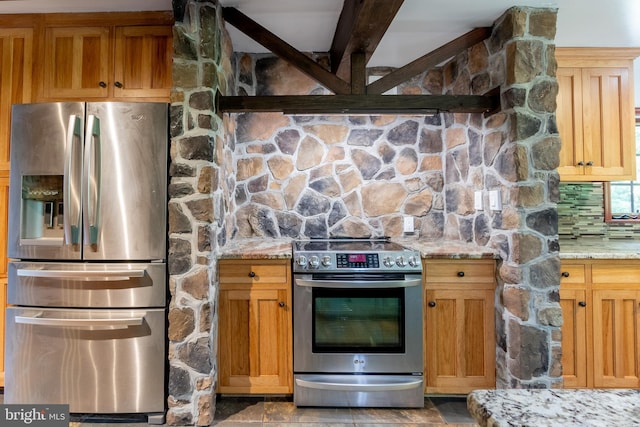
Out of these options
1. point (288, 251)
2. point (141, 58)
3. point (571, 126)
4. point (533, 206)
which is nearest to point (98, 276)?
point (288, 251)

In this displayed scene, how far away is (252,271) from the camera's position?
2232mm

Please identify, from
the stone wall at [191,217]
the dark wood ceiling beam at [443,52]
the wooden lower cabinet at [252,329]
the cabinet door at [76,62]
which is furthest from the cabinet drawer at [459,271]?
the cabinet door at [76,62]

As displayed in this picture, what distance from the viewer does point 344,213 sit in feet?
9.66

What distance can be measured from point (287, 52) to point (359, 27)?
58 centimetres

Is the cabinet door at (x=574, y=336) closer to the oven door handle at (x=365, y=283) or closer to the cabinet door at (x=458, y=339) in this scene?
the cabinet door at (x=458, y=339)

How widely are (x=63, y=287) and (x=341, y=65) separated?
2.31 m

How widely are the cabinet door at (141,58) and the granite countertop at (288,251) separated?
1.17 meters

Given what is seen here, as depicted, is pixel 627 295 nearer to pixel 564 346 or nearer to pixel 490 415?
pixel 564 346

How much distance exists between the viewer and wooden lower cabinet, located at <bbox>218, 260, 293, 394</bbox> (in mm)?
2227

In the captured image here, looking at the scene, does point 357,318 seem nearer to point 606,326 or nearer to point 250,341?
point 250,341

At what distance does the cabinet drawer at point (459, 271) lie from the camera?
2252mm

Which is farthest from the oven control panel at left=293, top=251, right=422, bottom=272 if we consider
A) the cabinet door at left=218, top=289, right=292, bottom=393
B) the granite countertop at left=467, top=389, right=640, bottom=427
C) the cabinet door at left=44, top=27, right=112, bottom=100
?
the cabinet door at left=44, top=27, right=112, bottom=100

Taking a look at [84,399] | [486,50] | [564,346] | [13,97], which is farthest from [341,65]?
[84,399]

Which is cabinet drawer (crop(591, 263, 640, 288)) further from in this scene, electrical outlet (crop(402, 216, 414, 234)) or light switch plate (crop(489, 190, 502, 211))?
electrical outlet (crop(402, 216, 414, 234))
